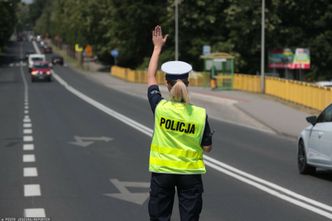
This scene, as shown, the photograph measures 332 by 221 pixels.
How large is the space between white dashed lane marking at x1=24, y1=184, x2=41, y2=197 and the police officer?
5375 mm

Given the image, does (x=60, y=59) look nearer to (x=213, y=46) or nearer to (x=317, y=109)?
(x=213, y=46)

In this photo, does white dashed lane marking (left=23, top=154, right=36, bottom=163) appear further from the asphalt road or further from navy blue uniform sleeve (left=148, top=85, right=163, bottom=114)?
navy blue uniform sleeve (left=148, top=85, right=163, bottom=114)

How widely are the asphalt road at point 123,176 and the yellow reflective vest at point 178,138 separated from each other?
11.5ft

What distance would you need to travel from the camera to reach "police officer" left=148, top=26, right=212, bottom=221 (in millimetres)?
6000

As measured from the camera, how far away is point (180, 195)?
608cm

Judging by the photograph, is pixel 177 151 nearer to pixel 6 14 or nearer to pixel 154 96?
pixel 154 96

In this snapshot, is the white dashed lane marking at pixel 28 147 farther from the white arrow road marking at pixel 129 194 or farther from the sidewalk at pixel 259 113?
the sidewalk at pixel 259 113

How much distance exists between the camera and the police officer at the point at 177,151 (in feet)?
19.7

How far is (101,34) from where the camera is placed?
96.0 metres

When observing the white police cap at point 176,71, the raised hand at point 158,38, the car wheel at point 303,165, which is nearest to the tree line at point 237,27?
the car wheel at point 303,165

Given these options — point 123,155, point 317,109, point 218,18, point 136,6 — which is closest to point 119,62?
point 136,6

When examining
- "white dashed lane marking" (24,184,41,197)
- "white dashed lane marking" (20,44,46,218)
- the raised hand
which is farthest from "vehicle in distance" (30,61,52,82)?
the raised hand

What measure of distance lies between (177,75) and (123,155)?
426 inches

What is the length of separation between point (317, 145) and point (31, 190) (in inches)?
198
